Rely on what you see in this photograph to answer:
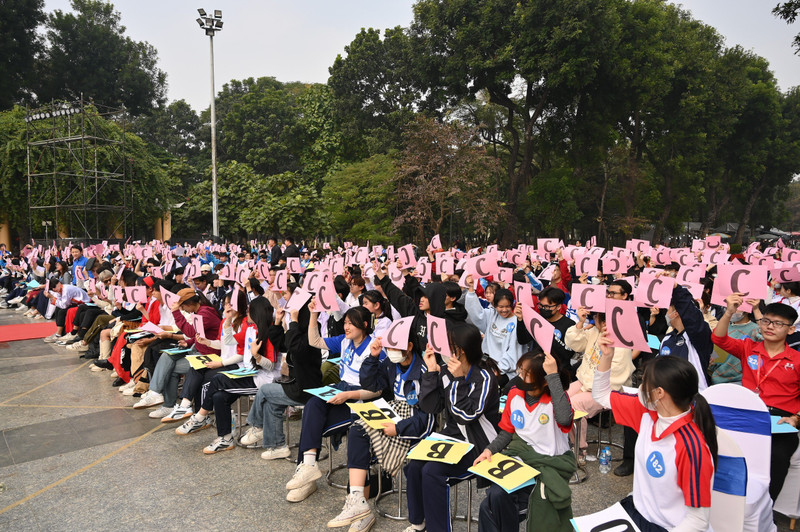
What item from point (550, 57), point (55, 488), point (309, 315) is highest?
point (550, 57)

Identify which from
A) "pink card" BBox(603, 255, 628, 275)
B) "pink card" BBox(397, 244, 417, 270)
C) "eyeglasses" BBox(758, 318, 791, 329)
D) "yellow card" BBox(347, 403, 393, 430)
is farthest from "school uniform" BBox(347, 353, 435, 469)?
"pink card" BBox(603, 255, 628, 275)

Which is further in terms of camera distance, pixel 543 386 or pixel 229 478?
pixel 229 478

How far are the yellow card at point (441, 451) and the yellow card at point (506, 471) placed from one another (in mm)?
177

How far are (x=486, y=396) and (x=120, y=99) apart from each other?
1790 inches

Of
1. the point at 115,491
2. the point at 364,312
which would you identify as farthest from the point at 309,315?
the point at 115,491

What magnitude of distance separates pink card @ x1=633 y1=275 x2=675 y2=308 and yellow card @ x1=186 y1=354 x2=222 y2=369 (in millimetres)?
4119

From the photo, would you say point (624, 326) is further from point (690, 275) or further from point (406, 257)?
point (406, 257)

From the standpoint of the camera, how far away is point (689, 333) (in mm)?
4078

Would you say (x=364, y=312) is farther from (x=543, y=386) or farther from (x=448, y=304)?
(x=543, y=386)

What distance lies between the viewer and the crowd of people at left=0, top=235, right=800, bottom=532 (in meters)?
2.62

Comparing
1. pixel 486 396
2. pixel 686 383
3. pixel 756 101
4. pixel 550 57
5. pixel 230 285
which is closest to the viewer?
pixel 686 383

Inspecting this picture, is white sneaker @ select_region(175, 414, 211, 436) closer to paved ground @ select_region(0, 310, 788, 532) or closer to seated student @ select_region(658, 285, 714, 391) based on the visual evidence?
paved ground @ select_region(0, 310, 788, 532)

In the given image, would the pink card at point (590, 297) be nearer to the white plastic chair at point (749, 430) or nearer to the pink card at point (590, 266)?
the white plastic chair at point (749, 430)

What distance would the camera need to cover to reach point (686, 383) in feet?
7.85
